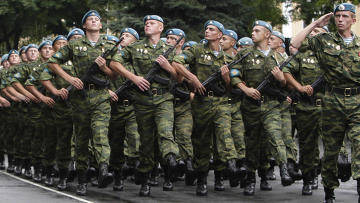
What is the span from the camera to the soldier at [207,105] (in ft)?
34.0

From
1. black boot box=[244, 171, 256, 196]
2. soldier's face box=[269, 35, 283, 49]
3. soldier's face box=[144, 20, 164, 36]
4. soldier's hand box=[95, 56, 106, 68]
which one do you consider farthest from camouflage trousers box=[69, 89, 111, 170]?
soldier's face box=[269, 35, 283, 49]

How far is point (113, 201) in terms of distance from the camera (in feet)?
31.9

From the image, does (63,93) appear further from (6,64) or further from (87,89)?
(6,64)

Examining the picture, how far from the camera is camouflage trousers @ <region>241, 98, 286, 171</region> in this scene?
33.6ft

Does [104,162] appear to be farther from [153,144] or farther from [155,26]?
[155,26]

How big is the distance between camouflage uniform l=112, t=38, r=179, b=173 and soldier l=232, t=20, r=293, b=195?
105 cm

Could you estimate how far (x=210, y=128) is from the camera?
10.6 meters

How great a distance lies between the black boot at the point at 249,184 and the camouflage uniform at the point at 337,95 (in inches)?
71.4

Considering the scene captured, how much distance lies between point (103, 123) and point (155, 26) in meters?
1.40

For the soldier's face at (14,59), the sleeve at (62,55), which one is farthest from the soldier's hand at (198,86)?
the soldier's face at (14,59)

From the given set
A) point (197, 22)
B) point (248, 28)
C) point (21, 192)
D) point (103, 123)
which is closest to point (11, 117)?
point (21, 192)

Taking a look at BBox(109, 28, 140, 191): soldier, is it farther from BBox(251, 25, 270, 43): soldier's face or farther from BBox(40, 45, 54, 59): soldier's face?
BBox(40, 45, 54, 59): soldier's face

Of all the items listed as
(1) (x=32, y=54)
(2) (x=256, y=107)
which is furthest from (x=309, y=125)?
(1) (x=32, y=54)

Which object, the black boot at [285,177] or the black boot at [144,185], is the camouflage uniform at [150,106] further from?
the black boot at [285,177]
